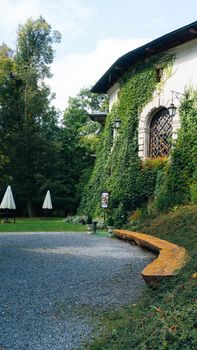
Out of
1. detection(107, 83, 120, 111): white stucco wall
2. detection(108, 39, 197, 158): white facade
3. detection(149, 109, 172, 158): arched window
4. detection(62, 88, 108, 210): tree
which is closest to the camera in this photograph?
detection(108, 39, 197, 158): white facade

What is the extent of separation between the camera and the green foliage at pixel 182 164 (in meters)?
12.3

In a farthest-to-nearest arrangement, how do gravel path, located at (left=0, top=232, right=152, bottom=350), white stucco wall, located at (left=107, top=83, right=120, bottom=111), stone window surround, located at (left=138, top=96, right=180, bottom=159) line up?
white stucco wall, located at (left=107, top=83, right=120, bottom=111) → stone window surround, located at (left=138, top=96, right=180, bottom=159) → gravel path, located at (left=0, top=232, right=152, bottom=350)

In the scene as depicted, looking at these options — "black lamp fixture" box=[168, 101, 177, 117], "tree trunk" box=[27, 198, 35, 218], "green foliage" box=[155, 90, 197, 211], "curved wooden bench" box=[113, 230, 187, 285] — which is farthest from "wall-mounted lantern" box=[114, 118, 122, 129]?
"tree trunk" box=[27, 198, 35, 218]

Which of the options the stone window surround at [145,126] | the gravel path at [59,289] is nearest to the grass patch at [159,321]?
the gravel path at [59,289]

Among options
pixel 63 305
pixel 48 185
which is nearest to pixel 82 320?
pixel 63 305

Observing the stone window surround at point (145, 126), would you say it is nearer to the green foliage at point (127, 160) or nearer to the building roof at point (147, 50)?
the green foliage at point (127, 160)

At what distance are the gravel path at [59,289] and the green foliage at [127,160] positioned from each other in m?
5.68

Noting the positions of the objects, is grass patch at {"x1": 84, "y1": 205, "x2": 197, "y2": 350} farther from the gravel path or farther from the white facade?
the white facade

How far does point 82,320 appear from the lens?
3.85 metres

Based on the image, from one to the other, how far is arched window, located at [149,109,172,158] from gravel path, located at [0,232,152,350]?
6.70 m

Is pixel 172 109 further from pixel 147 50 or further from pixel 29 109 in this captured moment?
pixel 29 109

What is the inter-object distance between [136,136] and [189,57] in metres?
3.78

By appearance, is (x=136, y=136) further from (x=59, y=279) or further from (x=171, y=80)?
(x=59, y=279)

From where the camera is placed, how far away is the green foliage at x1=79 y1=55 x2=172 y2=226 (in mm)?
14586
